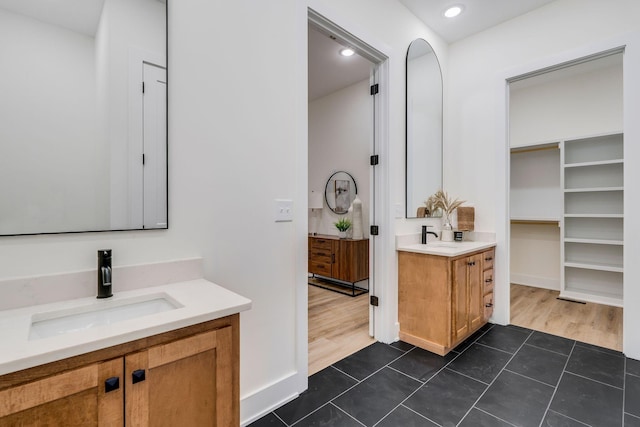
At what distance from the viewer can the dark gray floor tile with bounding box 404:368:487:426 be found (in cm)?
166

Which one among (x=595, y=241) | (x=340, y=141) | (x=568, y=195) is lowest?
(x=595, y=241)

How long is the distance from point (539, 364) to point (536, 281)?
252cm

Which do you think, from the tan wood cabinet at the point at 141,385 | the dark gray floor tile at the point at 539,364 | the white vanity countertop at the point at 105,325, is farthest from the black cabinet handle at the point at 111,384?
the dark gray floor tile at the point at 539,364

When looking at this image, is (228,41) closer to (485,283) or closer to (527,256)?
(485,283)

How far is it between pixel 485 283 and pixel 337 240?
187 cm

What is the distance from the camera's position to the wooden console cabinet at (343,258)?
3.99 meters

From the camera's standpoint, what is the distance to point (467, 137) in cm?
317

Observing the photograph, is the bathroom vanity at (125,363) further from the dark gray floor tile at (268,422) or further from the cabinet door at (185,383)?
the dark gray floor tile at (268,422)

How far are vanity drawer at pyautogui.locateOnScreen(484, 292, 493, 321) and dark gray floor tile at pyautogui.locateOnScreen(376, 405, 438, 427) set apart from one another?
59.5 inches

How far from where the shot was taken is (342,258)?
13.4ft

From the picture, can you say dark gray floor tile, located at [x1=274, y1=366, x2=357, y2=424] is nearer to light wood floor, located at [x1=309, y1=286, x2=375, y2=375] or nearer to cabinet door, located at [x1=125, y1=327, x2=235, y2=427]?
light wood floor, located at [x1=309, y1=286, x2=375, y2=375]

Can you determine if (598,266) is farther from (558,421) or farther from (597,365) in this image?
(558,421)

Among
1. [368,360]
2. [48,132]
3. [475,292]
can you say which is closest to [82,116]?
[48,132]

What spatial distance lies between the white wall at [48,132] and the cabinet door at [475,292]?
2.55m
